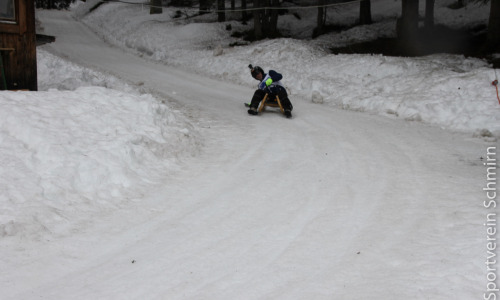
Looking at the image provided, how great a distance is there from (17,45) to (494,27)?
16.5m

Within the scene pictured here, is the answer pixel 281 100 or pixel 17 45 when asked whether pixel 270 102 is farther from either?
pixel 17 45

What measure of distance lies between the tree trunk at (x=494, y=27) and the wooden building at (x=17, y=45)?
15906 mm

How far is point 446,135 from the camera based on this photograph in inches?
385

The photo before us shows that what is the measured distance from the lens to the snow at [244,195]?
4195 millimetres

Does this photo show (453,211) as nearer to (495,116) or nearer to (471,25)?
(495,116)

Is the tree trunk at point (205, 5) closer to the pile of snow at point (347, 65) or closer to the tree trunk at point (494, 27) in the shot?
the pile of snow at point (347, 65)

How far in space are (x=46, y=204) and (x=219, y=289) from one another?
2684 mm

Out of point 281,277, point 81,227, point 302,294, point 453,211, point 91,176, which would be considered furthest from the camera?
point 91,176

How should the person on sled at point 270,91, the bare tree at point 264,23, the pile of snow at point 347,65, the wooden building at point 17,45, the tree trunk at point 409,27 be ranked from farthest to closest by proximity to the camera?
the bare tree at point 264,23 → the tree trunk at point 409,27 → the person on sled at point 270,91 → the pile of snow at point 347,65 → the wooden building at point 17,45

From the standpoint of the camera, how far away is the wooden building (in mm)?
9188

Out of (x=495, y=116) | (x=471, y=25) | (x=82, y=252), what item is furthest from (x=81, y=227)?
(x=471, y=25)

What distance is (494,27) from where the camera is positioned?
17062 mm

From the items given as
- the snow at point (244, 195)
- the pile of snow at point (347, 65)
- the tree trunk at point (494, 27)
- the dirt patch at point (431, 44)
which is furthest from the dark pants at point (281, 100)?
the tree trunk at point (494, 27)

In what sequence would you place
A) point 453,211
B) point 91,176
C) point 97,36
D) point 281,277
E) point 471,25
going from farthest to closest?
point 97,36 < point 471,25 < point 91,176 < point 453,211 < point 281,277
